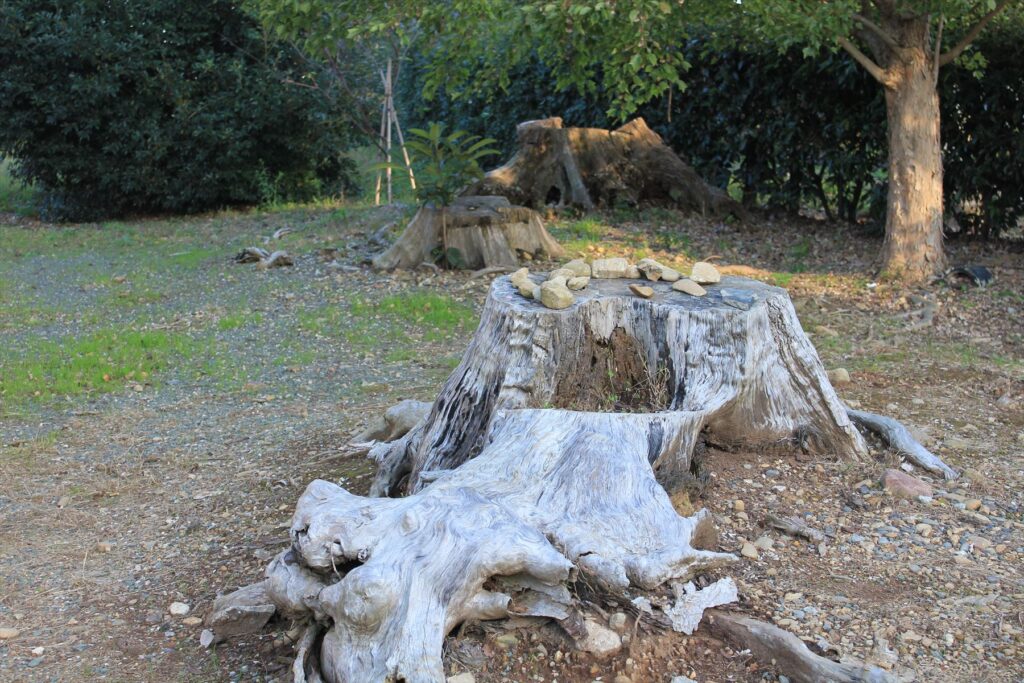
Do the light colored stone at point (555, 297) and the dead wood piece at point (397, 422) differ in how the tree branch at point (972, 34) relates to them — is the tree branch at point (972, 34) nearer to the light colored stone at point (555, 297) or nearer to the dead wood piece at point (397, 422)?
the light colored stone at point (555, 297)

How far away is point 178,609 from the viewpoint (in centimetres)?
363

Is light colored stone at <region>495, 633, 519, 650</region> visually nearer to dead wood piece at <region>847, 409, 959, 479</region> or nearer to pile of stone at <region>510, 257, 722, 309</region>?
pile of stone at <region>510, 257, 722, 309</region>

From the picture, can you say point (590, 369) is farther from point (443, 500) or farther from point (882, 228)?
point (882, 228)

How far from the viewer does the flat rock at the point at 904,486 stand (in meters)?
4.16

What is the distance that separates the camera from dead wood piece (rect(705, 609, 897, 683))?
9.42ft

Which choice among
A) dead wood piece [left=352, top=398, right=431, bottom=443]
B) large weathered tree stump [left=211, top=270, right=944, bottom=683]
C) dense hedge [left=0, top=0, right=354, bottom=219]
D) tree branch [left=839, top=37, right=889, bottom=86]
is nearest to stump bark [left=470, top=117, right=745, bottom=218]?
tree branch [left=839, top=37, right=889, bottom=86]

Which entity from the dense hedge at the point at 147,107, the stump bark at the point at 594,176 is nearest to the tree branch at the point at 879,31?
the stump bark at the point at 594,176

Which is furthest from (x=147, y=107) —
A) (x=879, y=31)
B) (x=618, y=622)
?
(x=618, y=622)

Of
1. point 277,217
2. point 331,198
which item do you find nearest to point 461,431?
point 277,217

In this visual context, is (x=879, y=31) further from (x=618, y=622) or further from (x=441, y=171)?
(x=618, y=622)

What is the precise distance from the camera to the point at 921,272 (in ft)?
27.7

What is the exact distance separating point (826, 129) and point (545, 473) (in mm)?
8607

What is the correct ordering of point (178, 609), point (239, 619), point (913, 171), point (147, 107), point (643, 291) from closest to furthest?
point (239, 619) < point (178, 609) < point (643, 291) < point (913, 171) < point (147, 107)

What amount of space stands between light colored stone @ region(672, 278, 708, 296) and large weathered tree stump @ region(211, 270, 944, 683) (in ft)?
0.17
